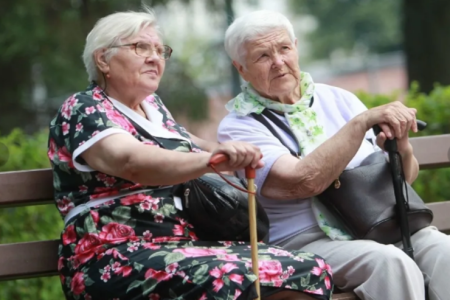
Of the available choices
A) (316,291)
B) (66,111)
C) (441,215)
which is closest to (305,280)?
(316,291)

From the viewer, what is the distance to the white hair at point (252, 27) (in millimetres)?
4227

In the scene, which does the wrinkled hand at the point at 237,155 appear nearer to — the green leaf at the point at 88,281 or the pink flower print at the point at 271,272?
the pink flower print at the point at 271,272

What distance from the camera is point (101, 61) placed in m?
3.87

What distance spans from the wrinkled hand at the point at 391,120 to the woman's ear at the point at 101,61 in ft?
3.49

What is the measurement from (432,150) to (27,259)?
77.8 inches

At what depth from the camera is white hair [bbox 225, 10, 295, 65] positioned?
4.23 metres

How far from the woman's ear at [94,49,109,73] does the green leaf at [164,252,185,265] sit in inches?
32.6

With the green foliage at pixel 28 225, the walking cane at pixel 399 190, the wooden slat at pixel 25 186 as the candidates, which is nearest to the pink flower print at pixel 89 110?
the wooden slat at pixel 25 186

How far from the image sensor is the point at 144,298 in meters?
3.43

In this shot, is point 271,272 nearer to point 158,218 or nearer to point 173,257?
point 173,257

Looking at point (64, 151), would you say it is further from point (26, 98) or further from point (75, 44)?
point (26, 98)

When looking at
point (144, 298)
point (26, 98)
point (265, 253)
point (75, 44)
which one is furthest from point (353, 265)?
point (26, 98)

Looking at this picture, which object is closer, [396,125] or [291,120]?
[396,125]

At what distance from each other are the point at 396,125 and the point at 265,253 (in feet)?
2.59
